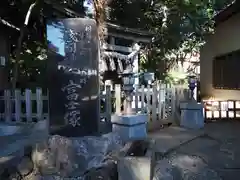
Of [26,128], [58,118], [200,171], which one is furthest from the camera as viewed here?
[26,128]

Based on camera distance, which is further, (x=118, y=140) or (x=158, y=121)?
(x=158, y=121)

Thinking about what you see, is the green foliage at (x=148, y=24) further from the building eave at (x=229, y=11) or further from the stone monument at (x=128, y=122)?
the stone monument at (x=128, y=122)

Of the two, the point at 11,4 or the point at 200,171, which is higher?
the point at 11,4

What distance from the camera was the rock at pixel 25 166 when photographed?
4926mm

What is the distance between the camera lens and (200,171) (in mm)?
5121

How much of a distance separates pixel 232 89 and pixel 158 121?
4917 millimetres

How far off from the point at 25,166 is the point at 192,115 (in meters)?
5.27

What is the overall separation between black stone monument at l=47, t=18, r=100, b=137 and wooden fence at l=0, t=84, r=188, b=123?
3.24ft

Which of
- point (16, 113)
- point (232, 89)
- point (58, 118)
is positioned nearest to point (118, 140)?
point (58, 118)

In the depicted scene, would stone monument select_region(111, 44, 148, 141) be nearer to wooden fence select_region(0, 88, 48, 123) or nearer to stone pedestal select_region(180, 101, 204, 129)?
wooden fence select_region(0, 88, 48, 123)

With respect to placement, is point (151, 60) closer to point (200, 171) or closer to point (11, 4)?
point (11, 4)

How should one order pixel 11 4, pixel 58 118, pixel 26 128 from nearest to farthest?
1. pixel 58 118
2. pixel 26 128
3. pixel 11 4

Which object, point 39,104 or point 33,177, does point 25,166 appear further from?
point 39,104

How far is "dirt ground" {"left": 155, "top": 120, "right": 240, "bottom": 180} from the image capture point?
4.98m
